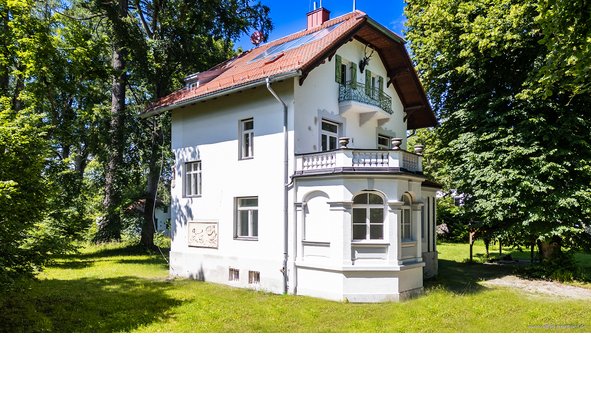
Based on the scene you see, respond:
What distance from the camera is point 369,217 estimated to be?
12.9 metres

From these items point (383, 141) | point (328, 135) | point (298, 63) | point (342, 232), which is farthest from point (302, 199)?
point (383, 141)

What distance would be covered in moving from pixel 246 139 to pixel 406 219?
705cm

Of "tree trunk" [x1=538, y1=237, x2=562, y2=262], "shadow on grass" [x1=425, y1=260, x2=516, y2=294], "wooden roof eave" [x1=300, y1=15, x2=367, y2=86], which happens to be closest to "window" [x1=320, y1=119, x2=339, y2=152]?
"wooden roof eave" [x1=300, y1=15, x2=367, y2=86]

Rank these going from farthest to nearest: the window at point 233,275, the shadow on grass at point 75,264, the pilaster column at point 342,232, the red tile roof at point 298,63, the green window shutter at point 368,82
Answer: the shadow on grass at point 75,264 < the green window shutter at point 368,82 < the window at point 233,275 < the red tile roof at point 298,63 < the pilaster column at point 342,232

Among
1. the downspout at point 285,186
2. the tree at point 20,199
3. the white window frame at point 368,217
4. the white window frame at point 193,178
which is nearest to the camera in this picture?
the tree at point 20,199

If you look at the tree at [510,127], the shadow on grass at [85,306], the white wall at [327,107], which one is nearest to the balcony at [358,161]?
the white wall at [327,107]

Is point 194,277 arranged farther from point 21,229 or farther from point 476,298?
point 476,298

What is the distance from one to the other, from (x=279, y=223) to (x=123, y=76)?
1653 cm

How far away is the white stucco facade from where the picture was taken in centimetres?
1266

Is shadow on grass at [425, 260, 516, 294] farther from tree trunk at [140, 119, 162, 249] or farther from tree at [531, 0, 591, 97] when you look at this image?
tree trunk at [140, 119, 162, 249]

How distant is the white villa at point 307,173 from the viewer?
500 inches

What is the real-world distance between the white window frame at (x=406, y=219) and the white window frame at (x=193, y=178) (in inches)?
348

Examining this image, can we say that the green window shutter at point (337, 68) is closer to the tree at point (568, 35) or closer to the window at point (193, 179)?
the tree at point (568, 35)

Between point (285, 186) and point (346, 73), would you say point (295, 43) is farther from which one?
point (285, 186)
